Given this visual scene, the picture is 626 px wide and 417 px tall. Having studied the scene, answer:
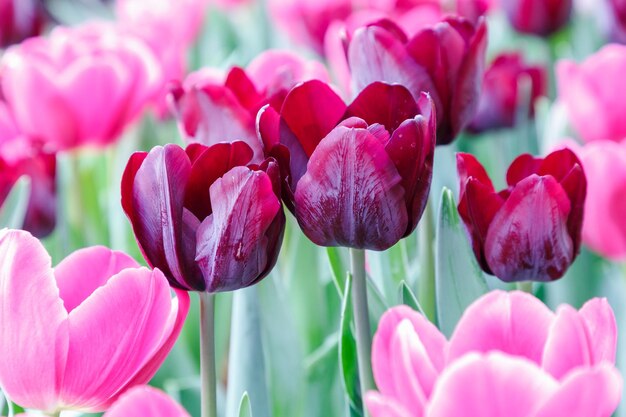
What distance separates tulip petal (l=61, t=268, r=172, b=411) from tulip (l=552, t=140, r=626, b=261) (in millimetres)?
325

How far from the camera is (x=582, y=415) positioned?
30cm

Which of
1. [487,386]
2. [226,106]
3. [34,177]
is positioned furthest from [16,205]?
[487,386]

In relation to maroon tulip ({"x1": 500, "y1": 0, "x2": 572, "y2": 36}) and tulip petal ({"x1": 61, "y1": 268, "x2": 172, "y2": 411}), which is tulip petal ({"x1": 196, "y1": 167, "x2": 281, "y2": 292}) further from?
maroon tulip ({"x1": 500, "y1": 0, "x2": 572, "y2": 36})

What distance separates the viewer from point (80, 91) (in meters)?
0.79

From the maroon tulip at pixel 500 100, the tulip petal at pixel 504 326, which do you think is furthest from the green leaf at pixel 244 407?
the maroon tulip at pixel 500 100

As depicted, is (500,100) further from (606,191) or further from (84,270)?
(84,270)

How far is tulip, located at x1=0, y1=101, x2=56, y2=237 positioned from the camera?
64 cm

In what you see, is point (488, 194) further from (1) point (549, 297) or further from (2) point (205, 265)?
(1) point (549, 297)

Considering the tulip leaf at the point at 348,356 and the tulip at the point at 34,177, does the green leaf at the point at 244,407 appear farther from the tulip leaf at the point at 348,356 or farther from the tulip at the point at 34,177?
the tulip at the point at 34,177

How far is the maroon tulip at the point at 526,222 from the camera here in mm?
440

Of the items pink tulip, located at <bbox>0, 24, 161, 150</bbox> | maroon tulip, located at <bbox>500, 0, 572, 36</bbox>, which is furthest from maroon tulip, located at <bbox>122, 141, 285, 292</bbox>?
maroon tulip, located at <bbox>500, 0, 572, 36</bbox>

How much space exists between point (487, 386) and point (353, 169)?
0.45 feet

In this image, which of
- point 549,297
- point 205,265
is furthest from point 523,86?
point 205,265

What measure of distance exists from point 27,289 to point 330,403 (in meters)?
0.34
